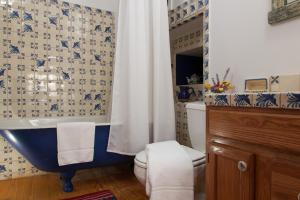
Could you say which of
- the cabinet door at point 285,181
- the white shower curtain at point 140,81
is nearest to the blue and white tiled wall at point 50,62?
the white shower curtain at point 140,81

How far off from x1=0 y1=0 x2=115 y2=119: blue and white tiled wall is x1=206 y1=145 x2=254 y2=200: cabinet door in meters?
1.77

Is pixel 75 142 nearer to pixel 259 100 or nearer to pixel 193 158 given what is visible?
pixel 193 158

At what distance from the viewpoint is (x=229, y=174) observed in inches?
35.0

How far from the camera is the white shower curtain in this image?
181 cm

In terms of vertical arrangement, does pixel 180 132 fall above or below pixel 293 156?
below

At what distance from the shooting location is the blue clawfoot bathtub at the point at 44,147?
1586 mm

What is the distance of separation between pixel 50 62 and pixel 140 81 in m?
1.07

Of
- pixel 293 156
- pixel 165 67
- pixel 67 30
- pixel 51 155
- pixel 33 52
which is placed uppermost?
pixel 67 30

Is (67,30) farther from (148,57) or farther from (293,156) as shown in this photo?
(293,156)

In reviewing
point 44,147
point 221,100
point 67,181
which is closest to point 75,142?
point 44,147

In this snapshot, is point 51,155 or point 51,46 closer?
point 51,155

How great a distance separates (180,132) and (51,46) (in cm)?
160

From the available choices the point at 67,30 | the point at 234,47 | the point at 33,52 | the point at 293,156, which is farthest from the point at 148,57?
the point at 293,156

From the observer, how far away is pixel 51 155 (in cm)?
165
